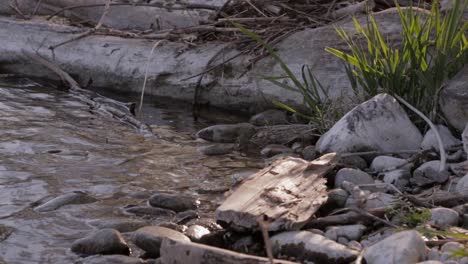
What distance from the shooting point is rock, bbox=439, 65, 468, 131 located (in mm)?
5277

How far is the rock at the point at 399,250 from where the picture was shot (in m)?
3.35

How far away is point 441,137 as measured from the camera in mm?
5305

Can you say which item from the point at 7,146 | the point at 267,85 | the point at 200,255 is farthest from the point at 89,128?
the point at 200,255

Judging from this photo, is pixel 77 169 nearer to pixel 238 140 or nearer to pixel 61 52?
pixel 238 140

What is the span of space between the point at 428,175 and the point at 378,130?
659 millimetres

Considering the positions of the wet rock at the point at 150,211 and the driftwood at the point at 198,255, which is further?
the wet rock at the point at 150,211

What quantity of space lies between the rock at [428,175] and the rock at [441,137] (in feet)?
1.02

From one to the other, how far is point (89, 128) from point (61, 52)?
1.91m

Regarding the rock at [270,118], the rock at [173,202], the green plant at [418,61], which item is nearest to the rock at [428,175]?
the green plant at [418,61]

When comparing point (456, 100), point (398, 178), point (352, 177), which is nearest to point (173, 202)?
point (352, 177)

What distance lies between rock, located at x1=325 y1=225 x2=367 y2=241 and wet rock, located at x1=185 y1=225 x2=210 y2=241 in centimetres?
59

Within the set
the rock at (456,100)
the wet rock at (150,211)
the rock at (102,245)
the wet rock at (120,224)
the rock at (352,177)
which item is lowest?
the wet rock at (150,211)

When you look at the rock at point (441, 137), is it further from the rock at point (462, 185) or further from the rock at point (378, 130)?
the rock at point (462, 185)

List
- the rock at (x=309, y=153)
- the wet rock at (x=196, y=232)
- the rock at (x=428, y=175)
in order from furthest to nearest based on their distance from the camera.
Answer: the rock at (x=309, y=153) < the rock at (x=428, y=175) < the wet rock at (x=196, y=232)
